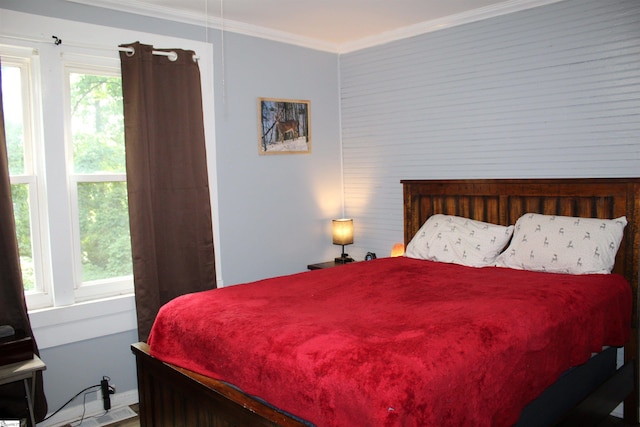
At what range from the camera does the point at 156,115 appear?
11.1ft

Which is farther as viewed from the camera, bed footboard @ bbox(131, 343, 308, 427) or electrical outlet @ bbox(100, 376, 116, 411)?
electrical outlet @ bbox(100, 376, 116, 411)

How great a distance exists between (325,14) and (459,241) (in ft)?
5.95

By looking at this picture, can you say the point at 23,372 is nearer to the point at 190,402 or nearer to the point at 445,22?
the point at 190,402

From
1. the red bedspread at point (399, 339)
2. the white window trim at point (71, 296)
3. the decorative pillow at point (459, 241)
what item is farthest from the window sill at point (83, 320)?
the decorative pillow at point (459, 241)

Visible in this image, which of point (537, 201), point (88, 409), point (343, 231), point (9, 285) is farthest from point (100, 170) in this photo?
point (537, 201)

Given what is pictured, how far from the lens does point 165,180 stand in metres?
3.43

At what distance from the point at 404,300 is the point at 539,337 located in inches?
24.6

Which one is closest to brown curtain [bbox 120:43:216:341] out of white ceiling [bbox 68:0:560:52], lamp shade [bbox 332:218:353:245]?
white ceiling [bbox 68:0:560:52]

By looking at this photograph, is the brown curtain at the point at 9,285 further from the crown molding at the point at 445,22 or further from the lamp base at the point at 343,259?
the crown molding at the point at 445,22

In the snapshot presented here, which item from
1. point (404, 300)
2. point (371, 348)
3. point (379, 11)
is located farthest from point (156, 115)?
point (371, 348)

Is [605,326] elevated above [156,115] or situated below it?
below

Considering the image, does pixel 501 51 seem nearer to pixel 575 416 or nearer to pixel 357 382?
pixel 575 416

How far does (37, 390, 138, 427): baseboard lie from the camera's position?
306cm

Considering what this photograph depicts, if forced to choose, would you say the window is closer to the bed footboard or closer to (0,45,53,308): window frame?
(0,45,53,308): window frame
